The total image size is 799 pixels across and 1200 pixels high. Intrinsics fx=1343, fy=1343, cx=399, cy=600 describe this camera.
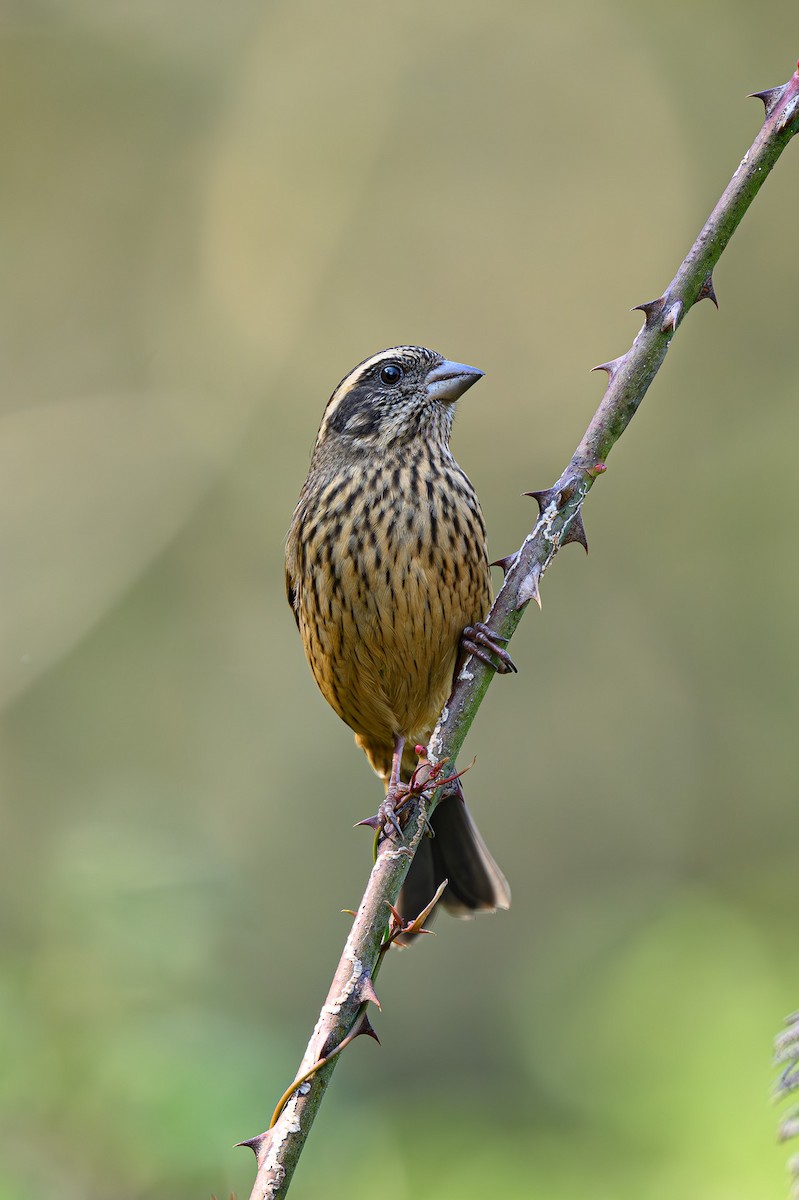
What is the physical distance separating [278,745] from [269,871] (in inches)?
58.8

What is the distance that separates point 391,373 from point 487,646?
2.02 m

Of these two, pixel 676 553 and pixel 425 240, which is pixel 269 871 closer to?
pixel 676 553

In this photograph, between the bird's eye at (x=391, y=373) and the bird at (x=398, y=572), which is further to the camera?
the bird's eye at (x=391, y=373)

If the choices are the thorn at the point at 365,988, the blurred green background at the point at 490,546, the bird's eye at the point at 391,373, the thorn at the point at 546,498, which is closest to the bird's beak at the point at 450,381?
the bird's eye at the point at 391,373

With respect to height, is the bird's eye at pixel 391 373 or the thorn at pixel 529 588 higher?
the bird's eye at pixel 391 373

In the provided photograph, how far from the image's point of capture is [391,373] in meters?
4.96

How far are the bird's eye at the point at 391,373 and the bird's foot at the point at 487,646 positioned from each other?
1.10 metres

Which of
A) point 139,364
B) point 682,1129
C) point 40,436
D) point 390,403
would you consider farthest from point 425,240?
point 682,1129

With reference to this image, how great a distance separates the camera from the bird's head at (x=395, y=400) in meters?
4.75

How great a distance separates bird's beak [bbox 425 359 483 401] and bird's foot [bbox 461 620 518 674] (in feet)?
3.04

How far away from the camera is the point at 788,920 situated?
5.03 m

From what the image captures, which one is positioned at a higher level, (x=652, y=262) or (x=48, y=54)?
(x=48, y=54)

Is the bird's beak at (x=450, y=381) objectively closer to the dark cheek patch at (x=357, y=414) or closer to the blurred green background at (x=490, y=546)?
the dark cheek patch at (x=357, y=414)

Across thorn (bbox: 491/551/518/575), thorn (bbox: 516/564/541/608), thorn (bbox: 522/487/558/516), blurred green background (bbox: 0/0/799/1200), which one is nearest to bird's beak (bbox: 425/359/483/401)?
thorn (bbox: 491/551/518/575)
